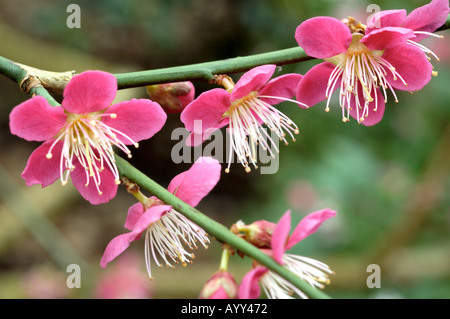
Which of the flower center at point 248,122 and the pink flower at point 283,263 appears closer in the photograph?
the pink flower at point 283,263

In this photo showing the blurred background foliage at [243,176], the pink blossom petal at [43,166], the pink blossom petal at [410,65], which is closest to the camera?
the pink blossom petal at [43,166]

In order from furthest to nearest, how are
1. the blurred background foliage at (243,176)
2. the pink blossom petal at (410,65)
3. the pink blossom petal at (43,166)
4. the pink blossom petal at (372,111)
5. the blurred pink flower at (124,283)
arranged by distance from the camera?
the blurred background foliage at (243,176), the blurred pink flower at (124,283), the pink blossom petal at (372,111), the pink blossom petal at (410,65), the pink blossom petal at (43,166)

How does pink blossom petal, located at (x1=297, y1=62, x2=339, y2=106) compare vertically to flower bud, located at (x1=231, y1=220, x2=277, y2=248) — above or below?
above

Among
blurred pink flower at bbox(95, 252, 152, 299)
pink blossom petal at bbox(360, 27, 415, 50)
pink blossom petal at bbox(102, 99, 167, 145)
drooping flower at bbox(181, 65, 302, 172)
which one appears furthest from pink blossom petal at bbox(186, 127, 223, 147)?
blurred pink flower at bbox(95, 252, 152, 299)

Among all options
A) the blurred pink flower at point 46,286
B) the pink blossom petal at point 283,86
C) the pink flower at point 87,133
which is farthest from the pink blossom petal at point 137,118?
the blurred pink flower at point 46,286

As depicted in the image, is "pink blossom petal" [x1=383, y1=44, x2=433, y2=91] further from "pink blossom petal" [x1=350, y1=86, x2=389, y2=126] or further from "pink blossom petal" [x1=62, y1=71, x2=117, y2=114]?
"pink blossom petal" [x1=62, y1=71, x2=117, y2=114]

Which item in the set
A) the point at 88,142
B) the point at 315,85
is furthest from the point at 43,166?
the point at 315,85

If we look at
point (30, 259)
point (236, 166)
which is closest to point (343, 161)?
point (236, 166)

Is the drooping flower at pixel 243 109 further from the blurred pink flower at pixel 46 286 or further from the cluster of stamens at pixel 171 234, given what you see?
the blurred pink flower at pixel 46 286
